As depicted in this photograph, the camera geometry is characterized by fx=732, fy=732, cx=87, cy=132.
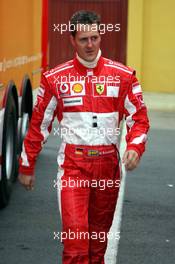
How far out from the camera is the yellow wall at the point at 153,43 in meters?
19.8

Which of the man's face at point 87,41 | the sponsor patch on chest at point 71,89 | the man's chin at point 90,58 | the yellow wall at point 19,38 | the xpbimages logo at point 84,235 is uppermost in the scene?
the man's face at point 87,41

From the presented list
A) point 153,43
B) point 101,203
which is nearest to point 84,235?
point 101,203

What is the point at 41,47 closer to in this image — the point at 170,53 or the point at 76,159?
the point at 76,159

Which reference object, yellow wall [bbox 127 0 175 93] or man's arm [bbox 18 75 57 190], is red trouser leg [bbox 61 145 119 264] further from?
yellow wall [bbox 127 0 175 93]

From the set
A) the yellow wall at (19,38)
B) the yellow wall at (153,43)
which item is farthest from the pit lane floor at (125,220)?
the yellow wall at (153,43)

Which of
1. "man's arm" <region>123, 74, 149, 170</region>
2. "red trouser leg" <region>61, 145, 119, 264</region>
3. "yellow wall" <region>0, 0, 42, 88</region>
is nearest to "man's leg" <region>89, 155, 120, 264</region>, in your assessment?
"red trouser leg" <region>61, 145, 119, 264</region>

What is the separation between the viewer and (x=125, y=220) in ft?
23.7

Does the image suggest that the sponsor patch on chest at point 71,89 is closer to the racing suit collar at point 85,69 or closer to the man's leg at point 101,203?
the racing suit collar at point 85,69

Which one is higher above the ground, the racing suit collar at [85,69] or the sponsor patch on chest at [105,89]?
the racing suit collar at [85,69]

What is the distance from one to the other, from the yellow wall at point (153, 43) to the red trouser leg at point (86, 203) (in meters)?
15.4

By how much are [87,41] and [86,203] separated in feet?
3.35

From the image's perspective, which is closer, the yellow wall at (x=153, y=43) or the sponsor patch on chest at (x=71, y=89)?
the sponsor patch on chest at (x=71, y=89)

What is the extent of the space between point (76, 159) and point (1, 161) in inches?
104

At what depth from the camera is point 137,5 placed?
19625mm
